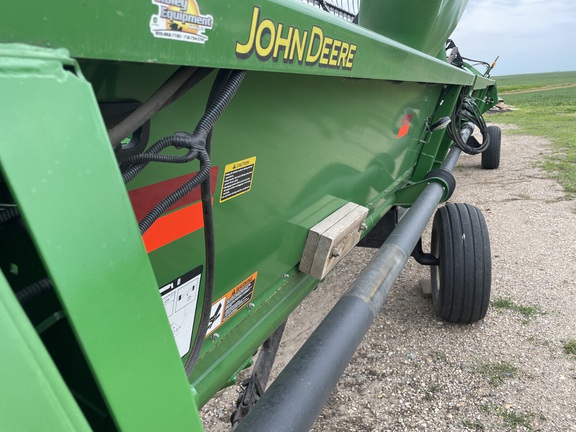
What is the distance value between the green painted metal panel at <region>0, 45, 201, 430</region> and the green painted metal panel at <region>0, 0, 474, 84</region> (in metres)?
0.04

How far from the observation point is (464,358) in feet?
9.02

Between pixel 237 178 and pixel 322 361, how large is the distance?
0.52 metres

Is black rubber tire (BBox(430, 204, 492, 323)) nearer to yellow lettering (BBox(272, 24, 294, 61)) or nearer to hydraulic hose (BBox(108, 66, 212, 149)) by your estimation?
yellow lettering (BBox(272, 24, 294, 61))

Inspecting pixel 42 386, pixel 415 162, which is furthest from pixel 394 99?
pixel 42 386

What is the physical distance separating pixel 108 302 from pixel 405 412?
222 cm

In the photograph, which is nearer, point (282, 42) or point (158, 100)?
point (158, 100)

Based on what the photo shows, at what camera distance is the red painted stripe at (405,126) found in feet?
8.86

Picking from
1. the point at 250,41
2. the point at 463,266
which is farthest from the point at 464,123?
the point at 250,41

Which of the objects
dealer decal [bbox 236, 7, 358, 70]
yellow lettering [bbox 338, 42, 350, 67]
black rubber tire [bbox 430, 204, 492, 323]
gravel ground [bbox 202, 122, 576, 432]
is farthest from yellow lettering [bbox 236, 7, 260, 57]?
black rubber tire [bbox 430, 204, 492, 323]

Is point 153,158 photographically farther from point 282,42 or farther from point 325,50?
point 325,50

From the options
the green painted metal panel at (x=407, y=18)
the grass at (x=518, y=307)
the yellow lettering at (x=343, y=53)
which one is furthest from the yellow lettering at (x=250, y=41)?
the grass at (x=518, y=307)

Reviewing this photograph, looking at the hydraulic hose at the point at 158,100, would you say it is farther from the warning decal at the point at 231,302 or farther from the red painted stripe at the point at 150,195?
the warning decal at the point at 231,302

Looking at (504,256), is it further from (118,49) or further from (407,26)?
(118,49)

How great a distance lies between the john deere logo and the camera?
59cm
